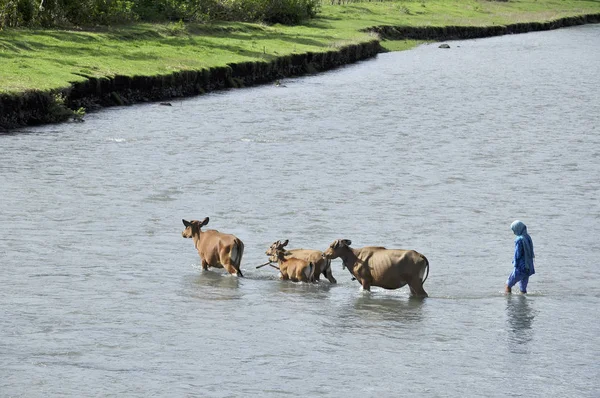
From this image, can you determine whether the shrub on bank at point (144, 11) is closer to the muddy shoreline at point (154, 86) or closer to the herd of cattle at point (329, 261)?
the muddy shoreline at point (154, 86)

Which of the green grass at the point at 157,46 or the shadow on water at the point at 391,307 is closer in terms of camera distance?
the shadow on water at the point at 391,307

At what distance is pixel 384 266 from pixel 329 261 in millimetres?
1389

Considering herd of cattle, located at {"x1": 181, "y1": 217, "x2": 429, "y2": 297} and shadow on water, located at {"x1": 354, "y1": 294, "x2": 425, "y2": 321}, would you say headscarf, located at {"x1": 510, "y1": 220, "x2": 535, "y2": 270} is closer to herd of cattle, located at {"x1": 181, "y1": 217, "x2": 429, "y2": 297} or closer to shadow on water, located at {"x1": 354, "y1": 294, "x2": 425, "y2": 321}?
herd of cattle, located at {"x1": 181, "y1": 217, "x2": 429, "y2": 297}

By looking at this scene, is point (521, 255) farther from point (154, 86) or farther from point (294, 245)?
point (154, 86)

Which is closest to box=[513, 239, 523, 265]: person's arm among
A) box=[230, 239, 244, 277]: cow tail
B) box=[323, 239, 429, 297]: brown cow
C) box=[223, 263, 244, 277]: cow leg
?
box=[323, 239, 429, 297]: brown cow

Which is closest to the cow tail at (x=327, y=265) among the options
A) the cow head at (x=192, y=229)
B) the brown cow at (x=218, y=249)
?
the brown cow at (x=218, y=249)

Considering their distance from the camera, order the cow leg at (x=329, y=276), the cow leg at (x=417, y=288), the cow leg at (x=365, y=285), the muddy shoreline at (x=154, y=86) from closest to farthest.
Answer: the cow leg at (x=417, y=288) < the cow leg at (x=365, y=285) < the cow leg at (x=329, y=276) < the muddy shoreline at (x=154, y=86)

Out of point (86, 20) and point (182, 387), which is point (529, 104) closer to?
point (86, 20)

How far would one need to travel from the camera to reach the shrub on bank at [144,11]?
188 ft

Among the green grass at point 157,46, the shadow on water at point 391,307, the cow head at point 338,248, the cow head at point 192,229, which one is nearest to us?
the shadow on water at point 391,307

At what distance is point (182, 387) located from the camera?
48.2 ft

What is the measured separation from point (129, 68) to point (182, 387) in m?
35.9

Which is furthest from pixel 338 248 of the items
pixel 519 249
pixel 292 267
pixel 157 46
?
pixel 157 46

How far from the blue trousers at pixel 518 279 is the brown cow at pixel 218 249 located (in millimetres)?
4652
